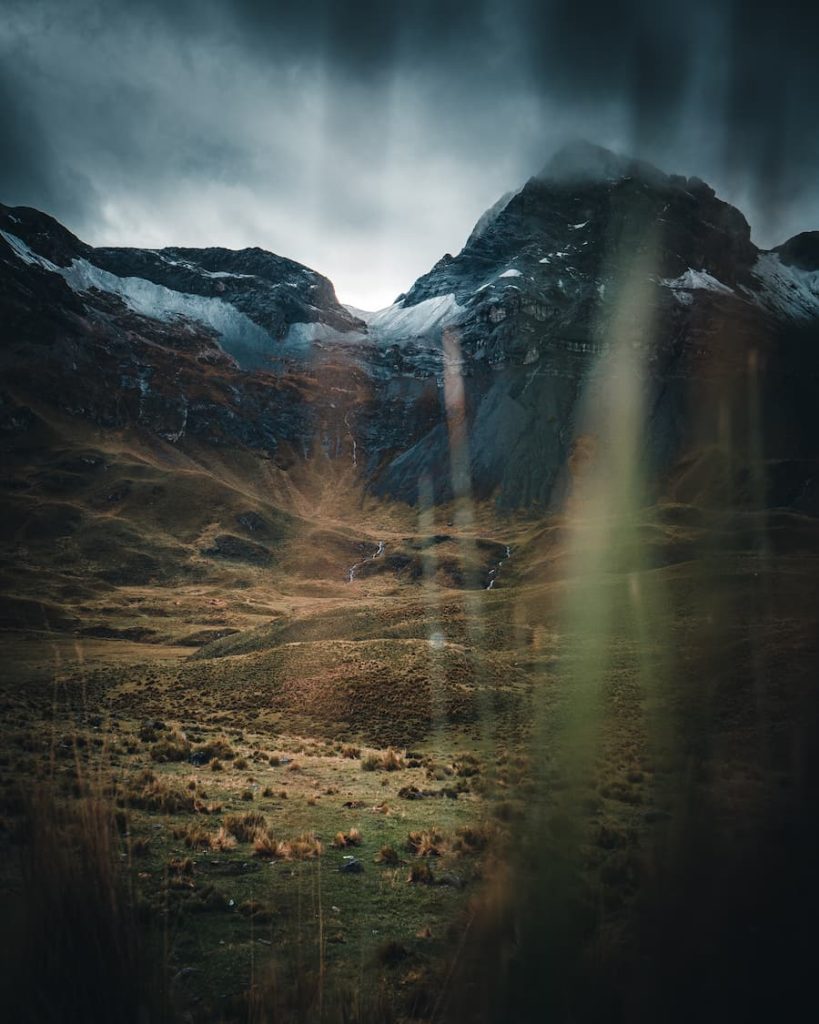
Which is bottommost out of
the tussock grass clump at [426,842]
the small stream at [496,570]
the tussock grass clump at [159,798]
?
the tussock grass clump at [426,842]

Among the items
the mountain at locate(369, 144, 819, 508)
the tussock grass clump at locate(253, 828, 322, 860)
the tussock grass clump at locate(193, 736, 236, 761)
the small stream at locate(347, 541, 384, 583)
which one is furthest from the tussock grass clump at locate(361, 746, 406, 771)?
the mountain at locate(369, 144, 819, 508)

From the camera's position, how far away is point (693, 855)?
7.10m

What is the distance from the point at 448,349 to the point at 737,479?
10377 cm

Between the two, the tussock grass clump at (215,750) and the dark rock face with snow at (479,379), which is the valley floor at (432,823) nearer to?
the tussock grass clump at (215,750)

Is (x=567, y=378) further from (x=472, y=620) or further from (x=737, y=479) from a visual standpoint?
(x=472, y=620)

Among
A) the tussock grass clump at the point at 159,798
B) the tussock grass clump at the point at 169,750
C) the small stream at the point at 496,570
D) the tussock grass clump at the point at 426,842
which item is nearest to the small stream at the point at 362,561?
the small stream at the point at 496,570

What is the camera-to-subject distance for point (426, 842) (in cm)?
1095

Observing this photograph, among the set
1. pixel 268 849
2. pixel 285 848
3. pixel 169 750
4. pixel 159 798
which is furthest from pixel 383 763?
pixel 268 849

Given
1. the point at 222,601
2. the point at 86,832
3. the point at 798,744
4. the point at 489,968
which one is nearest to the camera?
the point at 86,832

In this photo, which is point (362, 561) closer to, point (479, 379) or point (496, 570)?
point (496, 570)

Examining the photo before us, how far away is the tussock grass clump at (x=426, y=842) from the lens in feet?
35.4

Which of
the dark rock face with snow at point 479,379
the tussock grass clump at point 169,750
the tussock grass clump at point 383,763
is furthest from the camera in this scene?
the dark rock face with snow at point 479,379

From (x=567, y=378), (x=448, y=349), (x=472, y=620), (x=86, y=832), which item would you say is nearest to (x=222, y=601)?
(x=472, y=620)

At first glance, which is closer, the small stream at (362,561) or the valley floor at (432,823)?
the valley floor at (432,823)
